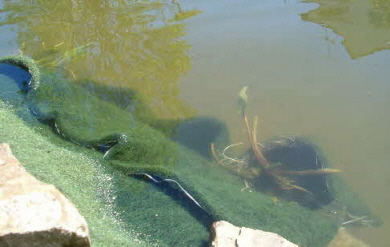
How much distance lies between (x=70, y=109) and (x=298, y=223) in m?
2.00

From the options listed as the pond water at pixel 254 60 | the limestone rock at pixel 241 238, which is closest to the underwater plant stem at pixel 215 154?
the pond water at pixel 254 60

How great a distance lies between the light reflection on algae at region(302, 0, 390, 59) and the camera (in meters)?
4.36

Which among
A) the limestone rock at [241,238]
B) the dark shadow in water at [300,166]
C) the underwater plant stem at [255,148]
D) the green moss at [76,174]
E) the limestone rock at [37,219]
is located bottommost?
the dark shadow in water at [300,166]

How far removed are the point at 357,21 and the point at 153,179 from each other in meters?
3.24

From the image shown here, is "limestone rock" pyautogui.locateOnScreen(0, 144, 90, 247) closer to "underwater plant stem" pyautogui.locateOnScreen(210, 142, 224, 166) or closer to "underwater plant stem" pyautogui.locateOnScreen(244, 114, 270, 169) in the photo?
"underwater plant stem" pyautogui.locateOnScreen(210, 142, 224, 166)

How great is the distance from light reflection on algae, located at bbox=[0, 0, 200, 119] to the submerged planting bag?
0.37 m

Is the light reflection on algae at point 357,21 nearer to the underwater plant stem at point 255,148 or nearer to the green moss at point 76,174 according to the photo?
the underwater plant stem at point 255,148

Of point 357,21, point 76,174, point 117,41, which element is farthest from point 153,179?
point 357,21

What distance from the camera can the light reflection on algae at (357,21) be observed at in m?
4.36

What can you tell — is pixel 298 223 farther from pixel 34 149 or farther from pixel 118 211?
pixel 34 149

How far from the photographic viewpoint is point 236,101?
3947 millimetres

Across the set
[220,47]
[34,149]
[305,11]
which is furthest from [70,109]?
[305,11]

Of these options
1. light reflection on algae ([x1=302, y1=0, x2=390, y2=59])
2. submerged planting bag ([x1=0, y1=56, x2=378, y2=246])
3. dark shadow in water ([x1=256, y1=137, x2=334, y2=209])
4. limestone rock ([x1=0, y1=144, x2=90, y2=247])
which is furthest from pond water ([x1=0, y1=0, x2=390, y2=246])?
limestone rock ([x1=0, y1=144, x2=90, y2=247])

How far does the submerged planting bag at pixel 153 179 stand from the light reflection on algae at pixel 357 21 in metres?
1.93
